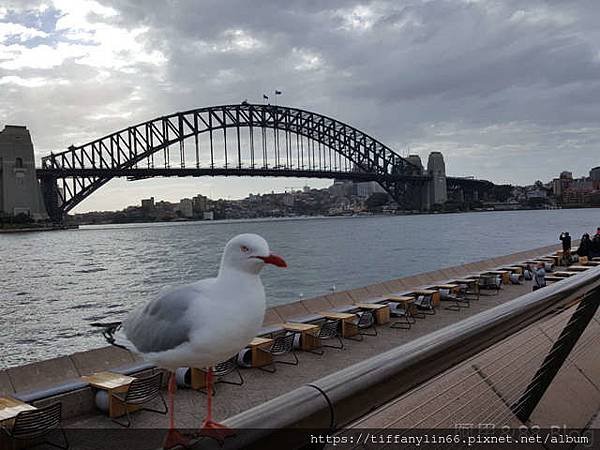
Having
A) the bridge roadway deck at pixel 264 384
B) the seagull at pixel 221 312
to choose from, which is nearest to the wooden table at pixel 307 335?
the bridge roadway deck at pixel 264 384

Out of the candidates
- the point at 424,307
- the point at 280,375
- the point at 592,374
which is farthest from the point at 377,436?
the point at 424,307

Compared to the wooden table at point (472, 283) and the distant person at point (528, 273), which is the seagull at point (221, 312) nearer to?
the wooden table at point (472, 283)

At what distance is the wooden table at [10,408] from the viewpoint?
5.59 meters

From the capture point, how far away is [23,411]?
565 cm

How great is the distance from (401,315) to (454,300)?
84.0 inches

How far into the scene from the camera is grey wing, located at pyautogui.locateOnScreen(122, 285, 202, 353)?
1504mm

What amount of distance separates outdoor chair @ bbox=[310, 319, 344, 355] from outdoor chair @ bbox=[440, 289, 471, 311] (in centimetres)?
399

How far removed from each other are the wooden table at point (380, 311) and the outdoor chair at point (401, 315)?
0.64ft

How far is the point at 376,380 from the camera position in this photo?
109 centimetres

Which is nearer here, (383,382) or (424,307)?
(383,382)

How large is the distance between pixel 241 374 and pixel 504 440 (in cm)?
627

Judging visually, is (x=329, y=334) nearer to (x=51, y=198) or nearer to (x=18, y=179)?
(x=18, y=179)

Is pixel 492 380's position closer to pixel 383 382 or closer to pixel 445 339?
pixel 445 339

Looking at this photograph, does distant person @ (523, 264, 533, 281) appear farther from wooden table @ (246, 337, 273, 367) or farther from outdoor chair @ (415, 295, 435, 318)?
wooden table @ (246, 337, 273, 367)
